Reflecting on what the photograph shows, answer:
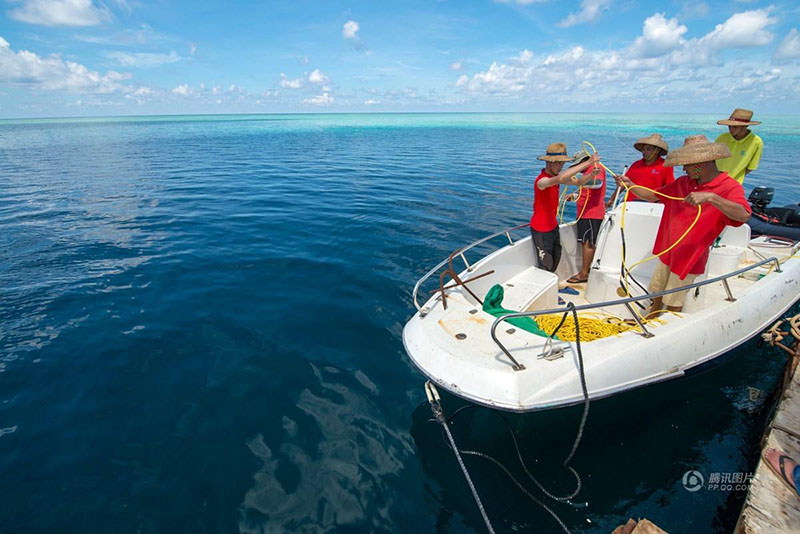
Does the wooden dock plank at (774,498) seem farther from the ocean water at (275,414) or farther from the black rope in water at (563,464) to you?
the black rope in water at (563,464)

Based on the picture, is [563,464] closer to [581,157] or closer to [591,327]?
[591,327]

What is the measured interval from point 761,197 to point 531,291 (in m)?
6.98

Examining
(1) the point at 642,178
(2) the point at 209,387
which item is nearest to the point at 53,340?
(2) the point at 209,387

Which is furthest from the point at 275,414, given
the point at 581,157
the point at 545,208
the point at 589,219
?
the point at 589,219

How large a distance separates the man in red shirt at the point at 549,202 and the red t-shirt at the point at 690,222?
1.16 m

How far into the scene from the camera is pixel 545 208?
596 cm

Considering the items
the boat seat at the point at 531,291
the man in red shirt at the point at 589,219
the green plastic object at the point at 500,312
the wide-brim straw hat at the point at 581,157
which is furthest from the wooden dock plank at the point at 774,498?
the wide-brim straw hat at the point at 581,157

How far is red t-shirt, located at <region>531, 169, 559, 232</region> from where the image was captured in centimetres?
580

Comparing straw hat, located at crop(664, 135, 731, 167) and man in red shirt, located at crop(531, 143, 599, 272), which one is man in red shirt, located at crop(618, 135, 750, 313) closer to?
straw hat, located at crop(664, 135, 731, 167)

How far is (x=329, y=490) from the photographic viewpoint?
373cm

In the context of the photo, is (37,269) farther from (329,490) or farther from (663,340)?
(663,340)

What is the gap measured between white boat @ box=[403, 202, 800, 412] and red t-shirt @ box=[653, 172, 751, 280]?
12.3 inches

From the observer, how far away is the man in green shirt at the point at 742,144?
6.11 metres

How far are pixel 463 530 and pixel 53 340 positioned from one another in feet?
21.2
